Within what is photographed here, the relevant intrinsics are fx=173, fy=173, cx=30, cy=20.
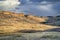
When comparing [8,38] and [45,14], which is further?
[45,14]

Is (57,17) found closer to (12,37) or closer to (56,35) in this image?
(56,35)

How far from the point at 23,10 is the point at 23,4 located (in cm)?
13

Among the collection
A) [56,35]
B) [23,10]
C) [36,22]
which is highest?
[23,10]

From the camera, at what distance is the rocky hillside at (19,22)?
11.6 feet

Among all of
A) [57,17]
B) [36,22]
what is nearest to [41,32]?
[36,22]

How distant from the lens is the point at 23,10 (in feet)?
12.2

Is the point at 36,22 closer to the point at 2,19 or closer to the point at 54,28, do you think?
the point at 54,28

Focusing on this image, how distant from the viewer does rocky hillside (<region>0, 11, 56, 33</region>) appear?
355 centimetres

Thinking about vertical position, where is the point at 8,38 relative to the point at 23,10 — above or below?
below

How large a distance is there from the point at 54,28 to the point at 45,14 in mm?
374

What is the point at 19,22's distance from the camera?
363cm

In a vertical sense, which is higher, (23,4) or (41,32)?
(23,4)

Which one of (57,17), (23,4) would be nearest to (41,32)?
(57,17)

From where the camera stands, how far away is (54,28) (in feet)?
11.7
